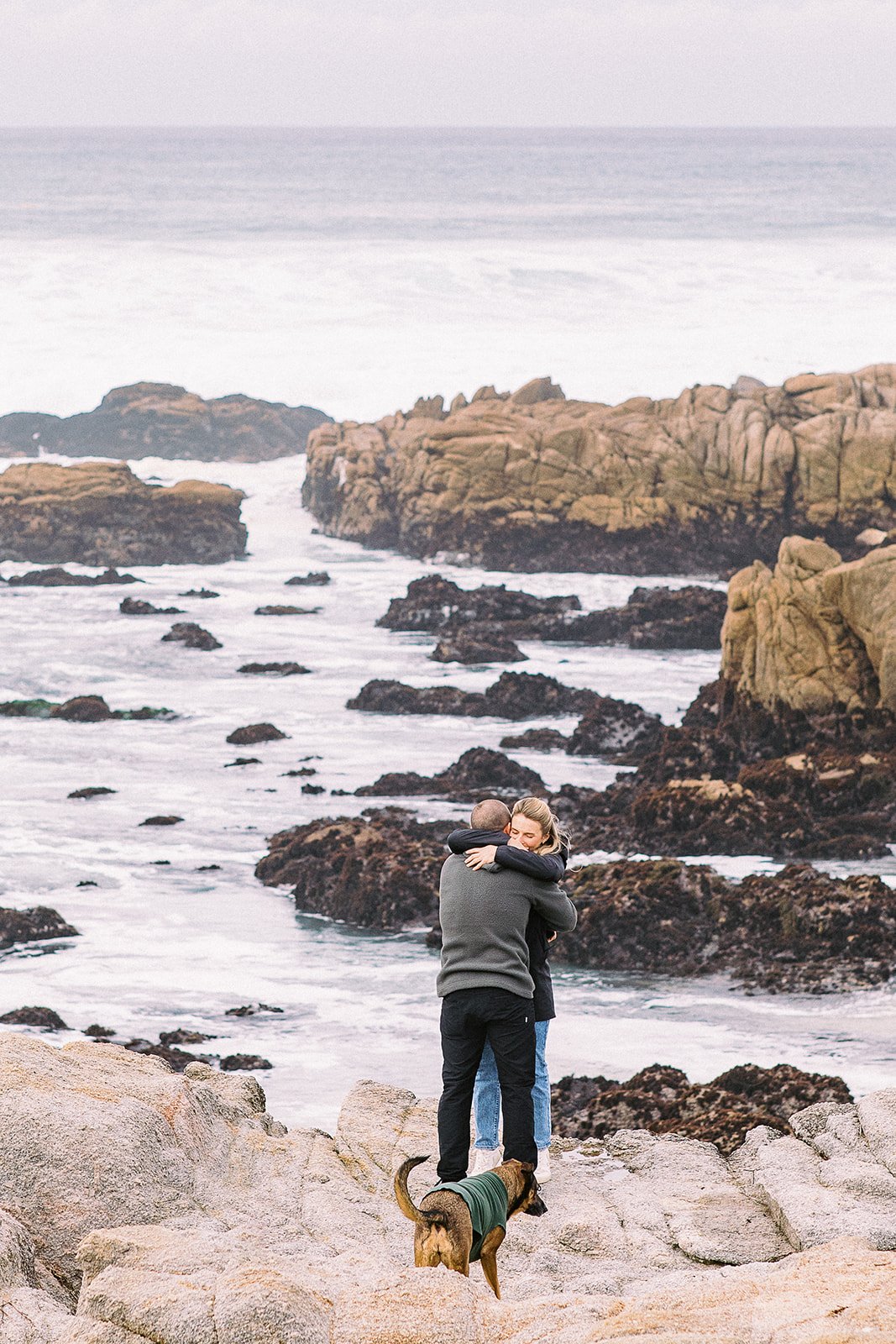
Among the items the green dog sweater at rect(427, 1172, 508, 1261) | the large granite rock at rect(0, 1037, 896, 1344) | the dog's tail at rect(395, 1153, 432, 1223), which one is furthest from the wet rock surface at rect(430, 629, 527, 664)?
the green dog sweater at rect(427, 1172, 508, 1261)

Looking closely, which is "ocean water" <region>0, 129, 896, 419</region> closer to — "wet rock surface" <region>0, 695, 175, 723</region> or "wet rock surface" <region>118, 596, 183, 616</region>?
"wet rock surface" <region>118, 596, 183, 616</region>

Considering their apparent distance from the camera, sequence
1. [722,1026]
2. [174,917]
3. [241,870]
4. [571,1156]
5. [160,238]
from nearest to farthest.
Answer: [571,1156]
[722,1026]
[174,917]
[241,870]
[160,238]

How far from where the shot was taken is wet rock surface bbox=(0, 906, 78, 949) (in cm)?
1716

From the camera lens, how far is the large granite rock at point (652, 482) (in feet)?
146

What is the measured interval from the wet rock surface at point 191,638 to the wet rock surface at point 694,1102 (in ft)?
85.4

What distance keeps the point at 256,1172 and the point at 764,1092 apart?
4.95 metres

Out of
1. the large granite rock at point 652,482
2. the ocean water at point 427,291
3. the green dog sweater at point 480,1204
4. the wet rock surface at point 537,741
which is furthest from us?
the ocean water at point 427,291

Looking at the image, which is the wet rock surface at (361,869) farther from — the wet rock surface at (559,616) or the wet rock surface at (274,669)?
the wet rock surface at (559,616)

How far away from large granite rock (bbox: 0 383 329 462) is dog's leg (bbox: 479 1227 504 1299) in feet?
223

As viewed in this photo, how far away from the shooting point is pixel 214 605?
41.9 metres

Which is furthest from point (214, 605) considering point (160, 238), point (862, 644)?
point (160, 238)

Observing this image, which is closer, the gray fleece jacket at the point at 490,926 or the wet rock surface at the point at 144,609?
the gray fleece jacket at the point at 490,926

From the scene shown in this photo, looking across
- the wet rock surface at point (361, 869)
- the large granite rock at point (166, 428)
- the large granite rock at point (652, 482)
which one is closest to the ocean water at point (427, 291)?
the large granite rock at point (166, 428)

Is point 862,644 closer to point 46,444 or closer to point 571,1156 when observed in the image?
point 571,1156
